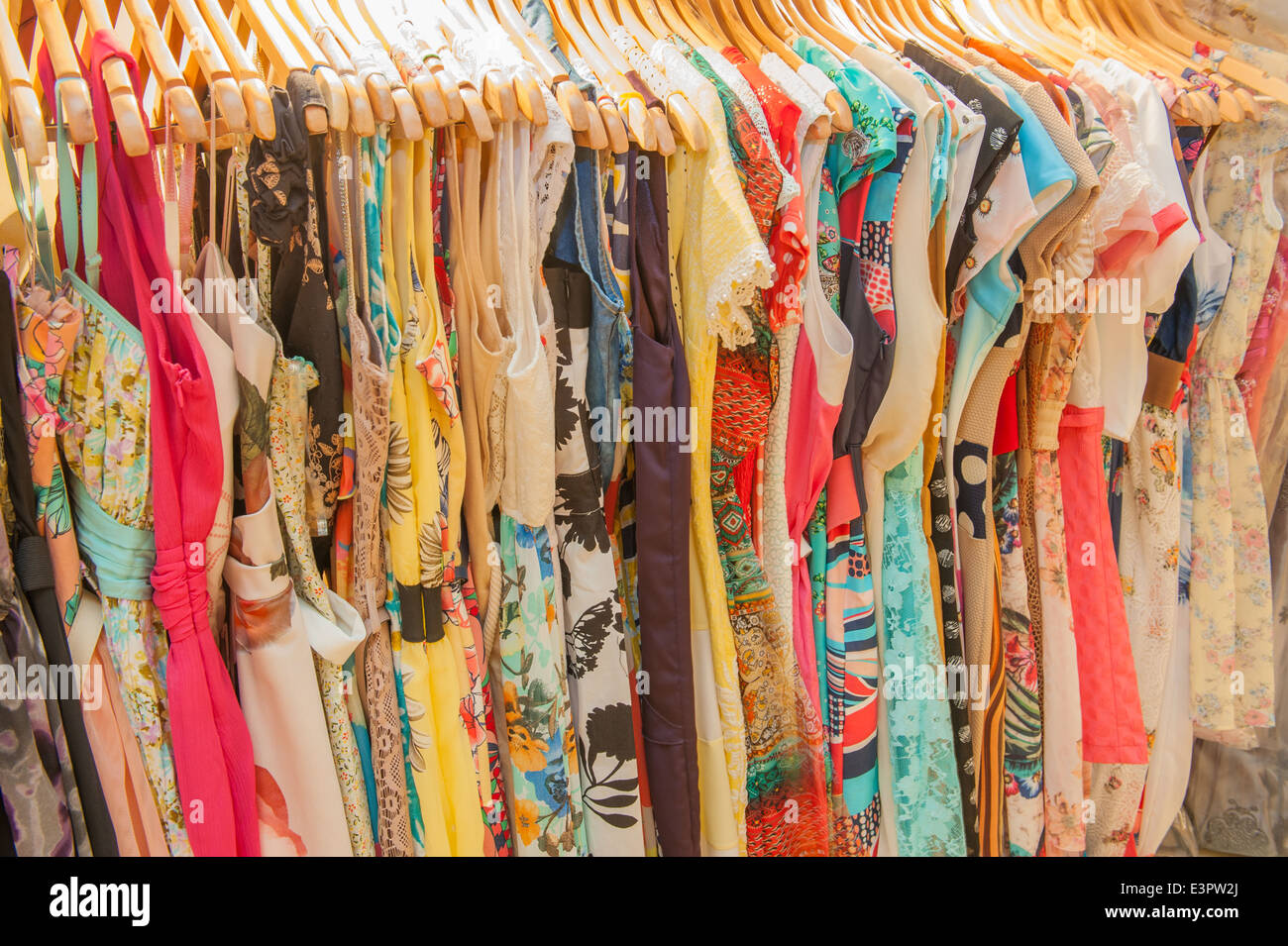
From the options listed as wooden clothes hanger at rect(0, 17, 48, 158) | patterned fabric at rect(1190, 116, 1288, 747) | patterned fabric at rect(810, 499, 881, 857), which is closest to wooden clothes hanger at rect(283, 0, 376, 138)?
wooden clothes hanger at rect(0, 17, 48, 158)

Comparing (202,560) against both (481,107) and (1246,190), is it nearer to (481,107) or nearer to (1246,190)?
(481,107)

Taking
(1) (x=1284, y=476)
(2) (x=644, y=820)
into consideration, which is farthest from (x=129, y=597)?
(1) (x=1284, y=476)

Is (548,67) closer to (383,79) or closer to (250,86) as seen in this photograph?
(383,79)

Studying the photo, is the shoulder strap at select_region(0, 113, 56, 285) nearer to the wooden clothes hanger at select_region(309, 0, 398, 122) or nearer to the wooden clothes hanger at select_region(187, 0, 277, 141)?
the wooden clothes hanger at select_region(187, 0, 277, 141)

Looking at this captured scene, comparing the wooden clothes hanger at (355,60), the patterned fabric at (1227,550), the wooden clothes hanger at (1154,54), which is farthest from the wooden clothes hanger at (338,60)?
the patterned fabric at (1227,550)

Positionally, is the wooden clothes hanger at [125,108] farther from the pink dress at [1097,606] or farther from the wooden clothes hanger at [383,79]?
the pink dress at [1097,606]

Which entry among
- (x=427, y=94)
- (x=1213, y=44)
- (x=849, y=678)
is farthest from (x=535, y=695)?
(x=1213, y=44)

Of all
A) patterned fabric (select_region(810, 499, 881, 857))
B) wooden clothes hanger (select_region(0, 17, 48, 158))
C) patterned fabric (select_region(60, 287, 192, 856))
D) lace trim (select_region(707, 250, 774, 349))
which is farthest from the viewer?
patterned fabric (select_region(810, 499, 881, 857))

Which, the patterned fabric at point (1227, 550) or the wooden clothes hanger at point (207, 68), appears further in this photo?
the patterned fabric at point (1227, 550)

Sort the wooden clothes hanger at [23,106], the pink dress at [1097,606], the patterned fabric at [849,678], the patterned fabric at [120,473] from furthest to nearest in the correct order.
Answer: the pink dress at [1097,606], the patterned fabric at [849,678], the patterned fabric at [120,473], the wooden clothes hanger at [23,106]

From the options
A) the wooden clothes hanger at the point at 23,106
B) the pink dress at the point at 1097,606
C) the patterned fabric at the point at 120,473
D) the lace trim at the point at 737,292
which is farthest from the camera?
the pink dress at the point at 1097,606

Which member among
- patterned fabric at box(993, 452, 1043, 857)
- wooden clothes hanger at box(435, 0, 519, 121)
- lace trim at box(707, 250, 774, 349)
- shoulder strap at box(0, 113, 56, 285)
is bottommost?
patterned fabric at box(993, 452, 1043, 857)

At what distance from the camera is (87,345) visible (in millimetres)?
801

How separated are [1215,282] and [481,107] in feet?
3.56
